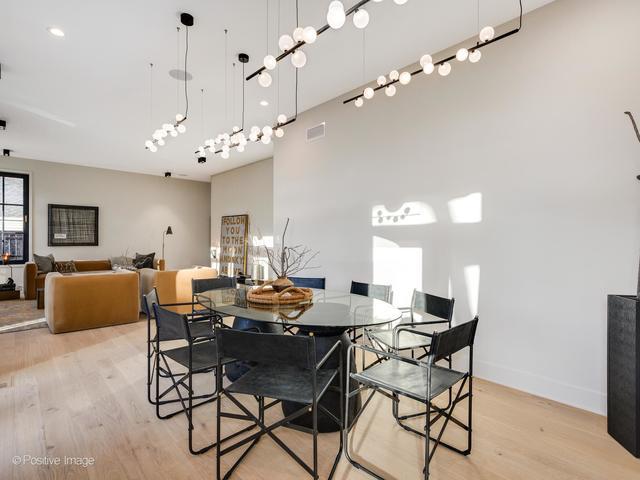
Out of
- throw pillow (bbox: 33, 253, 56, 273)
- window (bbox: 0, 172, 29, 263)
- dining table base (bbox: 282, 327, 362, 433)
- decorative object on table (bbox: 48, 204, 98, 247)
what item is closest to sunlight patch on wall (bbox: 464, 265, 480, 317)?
dining table base (bbox: 282, 327, 362, 433)

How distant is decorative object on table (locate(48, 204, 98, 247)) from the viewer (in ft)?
25.8

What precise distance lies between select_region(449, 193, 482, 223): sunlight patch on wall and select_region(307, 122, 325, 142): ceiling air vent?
7.26ft

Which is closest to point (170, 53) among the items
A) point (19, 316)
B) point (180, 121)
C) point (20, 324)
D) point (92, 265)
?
point (180, 121)

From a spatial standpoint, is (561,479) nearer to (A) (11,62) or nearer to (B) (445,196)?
(B) (445,196)

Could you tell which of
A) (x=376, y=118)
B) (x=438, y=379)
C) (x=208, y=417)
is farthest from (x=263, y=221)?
(x=438, y=379)

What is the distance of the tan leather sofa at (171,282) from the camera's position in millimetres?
5297

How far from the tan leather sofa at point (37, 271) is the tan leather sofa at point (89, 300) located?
2100 mm

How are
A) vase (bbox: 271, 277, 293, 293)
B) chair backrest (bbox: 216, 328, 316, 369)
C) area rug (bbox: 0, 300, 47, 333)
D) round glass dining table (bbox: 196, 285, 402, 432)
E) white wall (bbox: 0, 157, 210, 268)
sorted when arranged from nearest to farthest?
chair backrest (bbox: 216, 328, 316, 369)
round glass dining table (bbox: 196, 285, 402, 432)
vase (bbox: 271, 277, 293, 293)
area rug (bbox: 0, 300, 47, 333)
white wall (bbox: 0, 157, 210, 268)

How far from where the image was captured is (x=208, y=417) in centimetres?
246

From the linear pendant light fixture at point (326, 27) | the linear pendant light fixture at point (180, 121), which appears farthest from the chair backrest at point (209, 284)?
the linear pendant light fixture at point (326, 27)

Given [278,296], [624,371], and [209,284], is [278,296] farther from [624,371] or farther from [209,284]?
[624,371]

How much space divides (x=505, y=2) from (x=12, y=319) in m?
7.49

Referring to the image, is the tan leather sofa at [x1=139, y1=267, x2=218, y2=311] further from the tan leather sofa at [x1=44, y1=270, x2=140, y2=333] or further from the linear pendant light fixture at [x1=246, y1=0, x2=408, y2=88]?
the linear pendant light fixture at [x1=246, y1=0, x2=408, y2=88]

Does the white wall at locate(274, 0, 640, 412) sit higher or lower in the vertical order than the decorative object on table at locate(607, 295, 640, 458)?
higher
